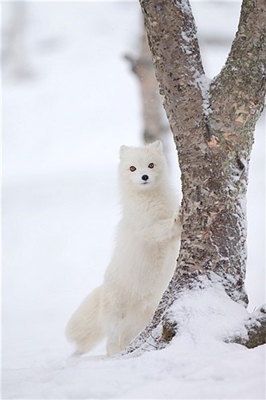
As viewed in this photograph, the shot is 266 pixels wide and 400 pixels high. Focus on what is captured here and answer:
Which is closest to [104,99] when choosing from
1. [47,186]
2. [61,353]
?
[47,186]

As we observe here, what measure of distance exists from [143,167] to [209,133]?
1.45 meters

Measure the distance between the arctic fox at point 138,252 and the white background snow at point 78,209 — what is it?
0.58 meters

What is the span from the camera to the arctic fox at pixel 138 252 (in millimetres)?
5355

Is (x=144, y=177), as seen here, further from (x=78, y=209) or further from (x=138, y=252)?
(x=78, y=209)

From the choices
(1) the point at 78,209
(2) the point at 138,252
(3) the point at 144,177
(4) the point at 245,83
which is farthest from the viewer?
(1) the point at 78,209

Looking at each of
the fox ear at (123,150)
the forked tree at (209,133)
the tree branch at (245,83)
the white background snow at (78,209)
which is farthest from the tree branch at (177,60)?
the fox ear at (123,150)

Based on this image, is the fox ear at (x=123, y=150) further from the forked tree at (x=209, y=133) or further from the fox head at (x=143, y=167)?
the forked tree at (x=209, y=133)

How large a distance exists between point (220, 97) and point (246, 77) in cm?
19

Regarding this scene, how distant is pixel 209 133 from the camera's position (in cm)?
412

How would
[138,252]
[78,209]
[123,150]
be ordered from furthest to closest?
[78,209]
[123,150]
[138,252]

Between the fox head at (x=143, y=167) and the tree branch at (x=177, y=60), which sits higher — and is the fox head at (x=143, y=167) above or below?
below

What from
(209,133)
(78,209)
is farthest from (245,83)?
(78,209)

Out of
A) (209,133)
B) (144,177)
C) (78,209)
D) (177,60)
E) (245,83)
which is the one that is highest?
(177,60)

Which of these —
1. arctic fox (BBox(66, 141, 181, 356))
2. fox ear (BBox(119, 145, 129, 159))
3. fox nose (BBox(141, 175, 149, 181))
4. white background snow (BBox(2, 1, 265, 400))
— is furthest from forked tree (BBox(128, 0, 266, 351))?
fox ear (BBox(119, 145, 129, 159))
